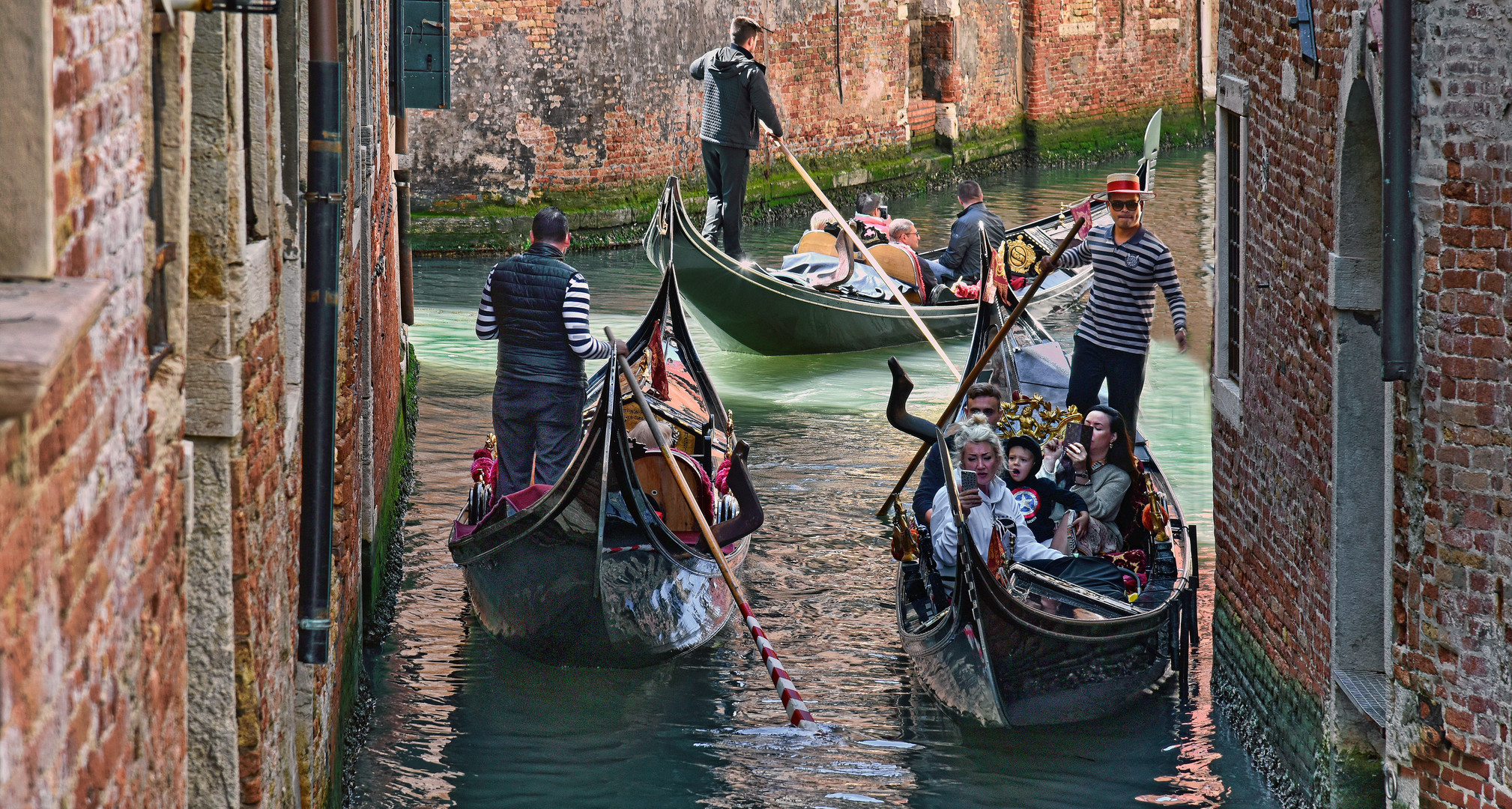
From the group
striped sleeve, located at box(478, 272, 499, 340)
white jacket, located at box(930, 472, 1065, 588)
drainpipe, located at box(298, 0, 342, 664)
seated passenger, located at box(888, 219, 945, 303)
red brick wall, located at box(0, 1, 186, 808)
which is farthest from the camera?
seated passenger, located at box(888, 219, 945, 303)

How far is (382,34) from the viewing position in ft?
25.8

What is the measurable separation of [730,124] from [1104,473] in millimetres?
6505

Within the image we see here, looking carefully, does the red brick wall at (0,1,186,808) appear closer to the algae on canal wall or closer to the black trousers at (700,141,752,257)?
the black trousers at (700,141,752,257)

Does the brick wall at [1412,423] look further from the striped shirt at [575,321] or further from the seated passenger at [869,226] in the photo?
the seated passenger at [869,226]

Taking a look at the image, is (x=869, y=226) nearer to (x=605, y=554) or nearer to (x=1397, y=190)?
(x=605, y=554)

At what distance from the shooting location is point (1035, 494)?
17.6ft

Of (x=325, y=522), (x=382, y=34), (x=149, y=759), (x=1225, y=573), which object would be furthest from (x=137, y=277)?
(x=382, y=34)

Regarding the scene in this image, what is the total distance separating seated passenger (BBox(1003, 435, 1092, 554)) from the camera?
533 cm

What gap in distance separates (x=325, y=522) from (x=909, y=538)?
7.37 ft

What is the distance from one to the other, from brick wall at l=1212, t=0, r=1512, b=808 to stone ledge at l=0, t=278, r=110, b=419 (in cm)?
252

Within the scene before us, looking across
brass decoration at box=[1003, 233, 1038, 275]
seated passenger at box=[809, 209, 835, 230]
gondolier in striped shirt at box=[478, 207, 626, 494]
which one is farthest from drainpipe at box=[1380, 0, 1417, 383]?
seated passenger at box=[809, 209, 835, 230]

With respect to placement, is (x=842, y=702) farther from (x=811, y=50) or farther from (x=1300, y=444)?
(x=811, y=50)

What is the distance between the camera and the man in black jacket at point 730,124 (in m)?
11.2

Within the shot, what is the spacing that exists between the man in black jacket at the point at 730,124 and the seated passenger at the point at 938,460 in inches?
196
